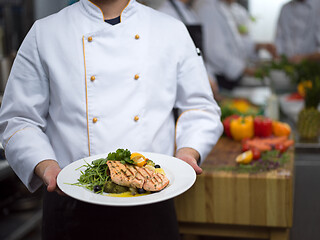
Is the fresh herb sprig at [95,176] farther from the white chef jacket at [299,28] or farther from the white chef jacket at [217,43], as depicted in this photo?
the white chef jacket at [299,28]

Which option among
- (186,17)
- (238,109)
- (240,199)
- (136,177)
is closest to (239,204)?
(240,199)

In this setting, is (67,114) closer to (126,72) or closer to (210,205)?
(126,72)

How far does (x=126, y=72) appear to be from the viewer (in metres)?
1.30

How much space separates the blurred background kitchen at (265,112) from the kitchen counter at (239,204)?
14.5 inches

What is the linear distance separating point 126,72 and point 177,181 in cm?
38

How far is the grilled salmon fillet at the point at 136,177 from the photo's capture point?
1089mm

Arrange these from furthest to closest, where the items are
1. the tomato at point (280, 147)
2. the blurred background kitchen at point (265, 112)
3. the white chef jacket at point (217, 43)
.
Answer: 1. the white chef jacket at point (217, 43)
2. the blurred background kitchen at point (265, 112)
3. the tomato at point (280, 147)

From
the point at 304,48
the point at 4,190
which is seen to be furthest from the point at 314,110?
the point at 304,48

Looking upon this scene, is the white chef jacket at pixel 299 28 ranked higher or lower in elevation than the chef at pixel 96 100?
lower

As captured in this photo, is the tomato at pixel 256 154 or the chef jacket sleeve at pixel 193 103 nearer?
the chef jacket sleeve at pixel 193 103

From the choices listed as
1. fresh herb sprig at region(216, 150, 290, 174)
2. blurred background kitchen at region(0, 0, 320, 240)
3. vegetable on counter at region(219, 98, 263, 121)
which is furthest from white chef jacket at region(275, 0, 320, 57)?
fresh herb sprig at region(216, 150, 290, 174)

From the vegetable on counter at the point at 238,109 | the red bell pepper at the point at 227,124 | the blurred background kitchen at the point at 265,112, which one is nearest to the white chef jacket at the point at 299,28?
the blurred background kitchen at the point at 265,112

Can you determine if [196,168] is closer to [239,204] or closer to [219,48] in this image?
[239,204]

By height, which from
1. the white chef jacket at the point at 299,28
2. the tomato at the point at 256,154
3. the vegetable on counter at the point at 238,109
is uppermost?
the tomato at the point at 256,154
